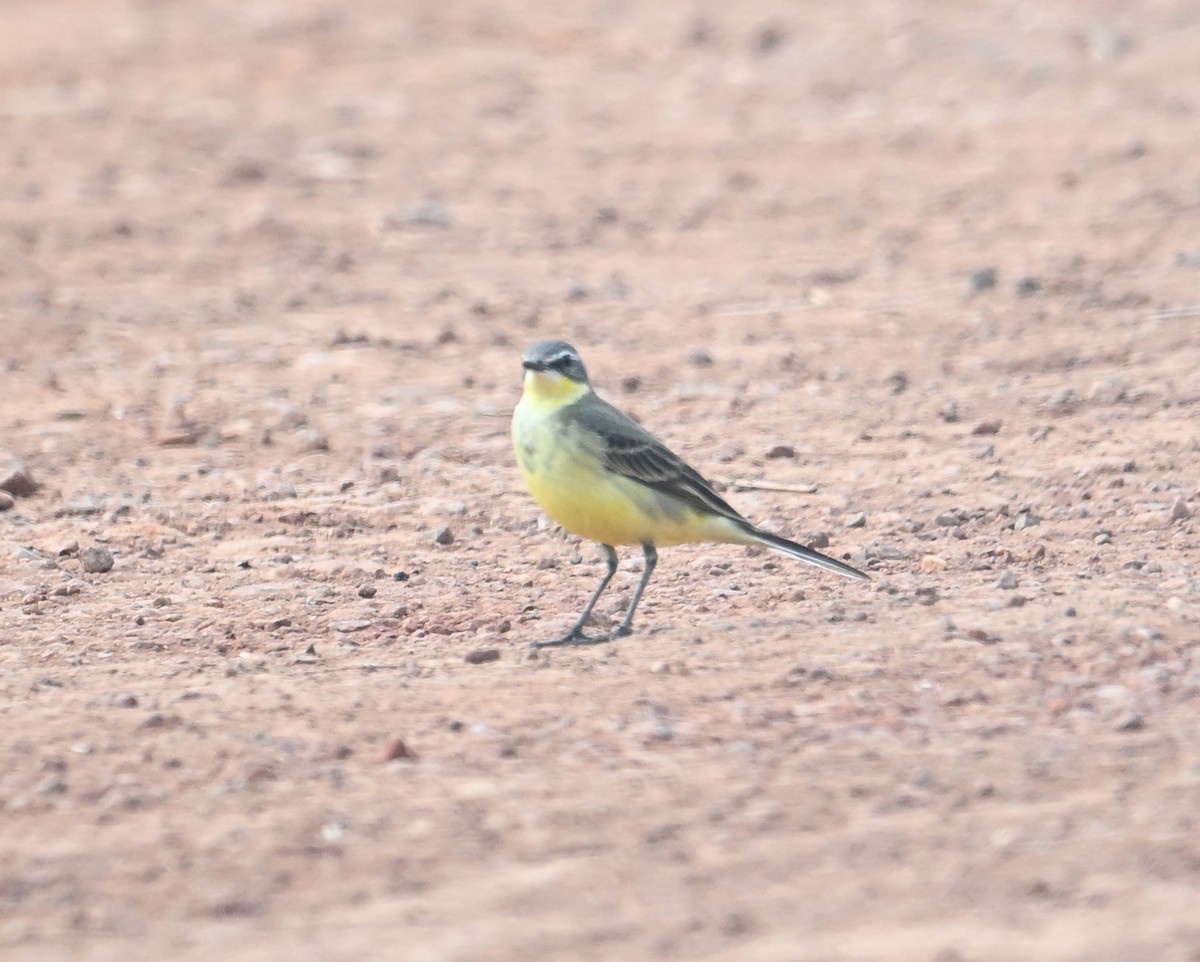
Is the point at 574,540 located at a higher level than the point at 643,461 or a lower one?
lower

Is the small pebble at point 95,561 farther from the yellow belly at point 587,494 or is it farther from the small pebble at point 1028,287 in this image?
the small pebble at point 1028,287

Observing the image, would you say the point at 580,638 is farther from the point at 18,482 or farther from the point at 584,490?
the point at 18,482

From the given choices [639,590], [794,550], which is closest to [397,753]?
[639,590]

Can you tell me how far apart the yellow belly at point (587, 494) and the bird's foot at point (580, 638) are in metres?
0.38

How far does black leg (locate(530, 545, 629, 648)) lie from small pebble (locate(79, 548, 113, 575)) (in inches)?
82.5

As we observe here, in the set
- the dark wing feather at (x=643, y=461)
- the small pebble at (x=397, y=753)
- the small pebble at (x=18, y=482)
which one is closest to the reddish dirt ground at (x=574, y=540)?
the small pebble at (x=397, y=753)

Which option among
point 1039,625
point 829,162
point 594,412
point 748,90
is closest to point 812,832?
point 1039,625

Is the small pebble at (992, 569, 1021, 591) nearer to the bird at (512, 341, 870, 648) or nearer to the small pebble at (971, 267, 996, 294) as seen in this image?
the bird at (512, 341, 870, 648)

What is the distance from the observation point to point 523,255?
14695 mm

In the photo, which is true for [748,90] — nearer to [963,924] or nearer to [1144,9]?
[1144,9]

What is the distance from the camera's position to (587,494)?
7.66m

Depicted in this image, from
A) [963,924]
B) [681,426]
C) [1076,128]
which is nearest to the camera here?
[963,924]

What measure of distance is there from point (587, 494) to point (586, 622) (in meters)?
0.50

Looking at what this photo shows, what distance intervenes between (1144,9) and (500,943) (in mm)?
15965
